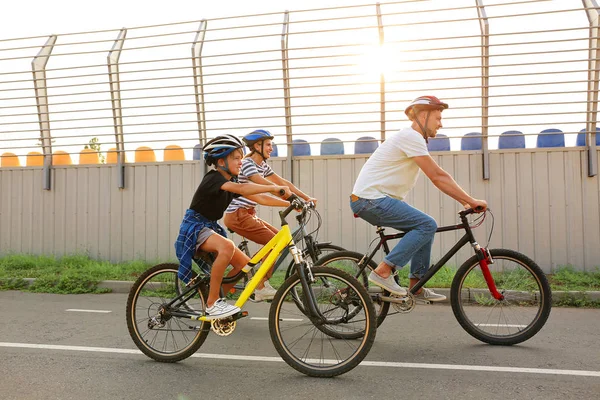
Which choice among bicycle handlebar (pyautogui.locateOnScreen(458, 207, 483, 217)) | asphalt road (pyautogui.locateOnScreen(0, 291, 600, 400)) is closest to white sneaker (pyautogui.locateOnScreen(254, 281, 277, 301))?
asphalt road (pyautogui.locateOnScreen(0, 291, 600, 400))

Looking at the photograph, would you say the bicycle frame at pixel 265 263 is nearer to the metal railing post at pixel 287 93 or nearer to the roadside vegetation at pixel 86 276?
the roadside vegetation at pixel 86 276

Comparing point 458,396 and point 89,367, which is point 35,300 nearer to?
point 89,367

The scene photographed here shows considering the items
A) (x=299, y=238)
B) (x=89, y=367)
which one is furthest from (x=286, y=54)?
(x=89, y=367)

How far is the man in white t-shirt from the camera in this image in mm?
4781

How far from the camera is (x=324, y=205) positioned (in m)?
10.1

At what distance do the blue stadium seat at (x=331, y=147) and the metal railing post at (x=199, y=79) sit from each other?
220cm

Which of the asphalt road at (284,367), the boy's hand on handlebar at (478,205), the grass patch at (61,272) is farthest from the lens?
the grass patch at (61,272)

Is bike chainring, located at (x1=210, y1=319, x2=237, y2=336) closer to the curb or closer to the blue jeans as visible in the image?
the blue jeans

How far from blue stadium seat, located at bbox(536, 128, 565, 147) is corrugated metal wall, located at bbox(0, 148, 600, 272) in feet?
0.65

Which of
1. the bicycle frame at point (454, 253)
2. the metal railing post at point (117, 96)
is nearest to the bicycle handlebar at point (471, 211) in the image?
the bicycle frame at point (454, 253)

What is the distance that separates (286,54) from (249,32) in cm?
82

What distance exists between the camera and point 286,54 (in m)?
9.98

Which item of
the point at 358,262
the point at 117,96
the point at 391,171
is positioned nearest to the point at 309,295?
the point at 358,262

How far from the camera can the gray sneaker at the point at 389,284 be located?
477cm
